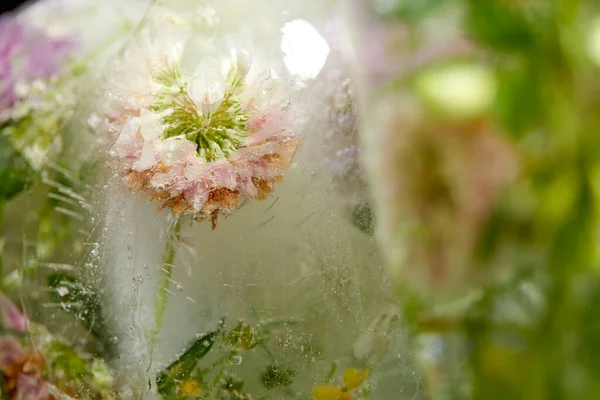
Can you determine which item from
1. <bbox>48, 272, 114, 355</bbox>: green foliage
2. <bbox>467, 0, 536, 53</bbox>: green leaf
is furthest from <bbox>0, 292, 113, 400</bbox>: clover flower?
<bbox>467, 0, 536, 53</bbox>: green leaf

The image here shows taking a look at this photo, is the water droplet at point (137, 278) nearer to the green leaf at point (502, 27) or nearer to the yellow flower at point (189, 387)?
the yellow flower at point (189, 387)

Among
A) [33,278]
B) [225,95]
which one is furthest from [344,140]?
[33,278]

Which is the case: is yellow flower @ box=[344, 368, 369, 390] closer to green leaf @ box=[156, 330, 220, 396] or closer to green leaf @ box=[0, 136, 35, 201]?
green leaf @ box=[156, 330, 220, 396]

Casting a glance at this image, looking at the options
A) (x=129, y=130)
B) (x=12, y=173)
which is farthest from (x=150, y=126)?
(x=12, y=173)

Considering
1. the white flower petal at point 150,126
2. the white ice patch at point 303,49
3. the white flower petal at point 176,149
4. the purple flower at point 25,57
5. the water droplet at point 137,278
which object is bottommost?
the water droplet at point 137,278

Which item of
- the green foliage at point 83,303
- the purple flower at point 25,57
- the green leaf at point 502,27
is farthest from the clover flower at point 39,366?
the green leaf at point 502,27
